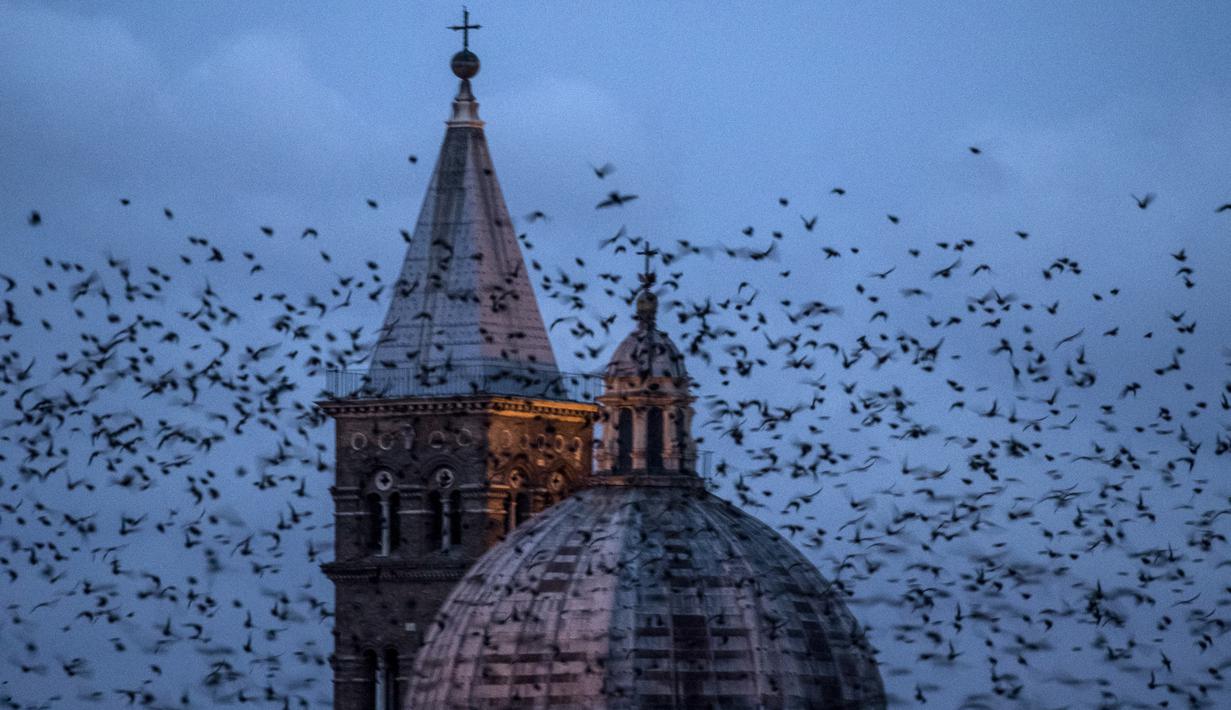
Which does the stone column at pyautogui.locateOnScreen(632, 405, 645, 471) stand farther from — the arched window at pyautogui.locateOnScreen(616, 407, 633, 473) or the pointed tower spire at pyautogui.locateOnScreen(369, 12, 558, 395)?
the pointed tower spire at pyautogui.locateOnScreen(369, 12, 558, 395)

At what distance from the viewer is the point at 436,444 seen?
134m

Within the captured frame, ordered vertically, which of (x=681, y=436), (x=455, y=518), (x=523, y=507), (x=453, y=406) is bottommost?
(x=455, y=518)

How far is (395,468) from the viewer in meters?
135

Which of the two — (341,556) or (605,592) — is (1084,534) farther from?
(341,556)

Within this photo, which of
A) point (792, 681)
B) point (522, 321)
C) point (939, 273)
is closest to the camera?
point (939, 273)

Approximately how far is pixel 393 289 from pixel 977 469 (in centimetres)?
4466

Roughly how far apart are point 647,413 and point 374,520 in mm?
8597

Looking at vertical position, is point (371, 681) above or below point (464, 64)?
below

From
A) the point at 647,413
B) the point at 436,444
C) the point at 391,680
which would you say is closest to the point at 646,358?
the point at 647,413

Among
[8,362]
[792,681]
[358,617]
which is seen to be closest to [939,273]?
[8,362]

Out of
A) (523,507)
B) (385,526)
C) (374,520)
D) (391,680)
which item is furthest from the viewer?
(523,507)

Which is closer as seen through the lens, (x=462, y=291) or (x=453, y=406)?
(x=453, y=406)

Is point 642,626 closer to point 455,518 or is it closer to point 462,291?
point 455,518

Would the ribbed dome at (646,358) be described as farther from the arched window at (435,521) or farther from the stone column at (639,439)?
the arched window at (435,521)
